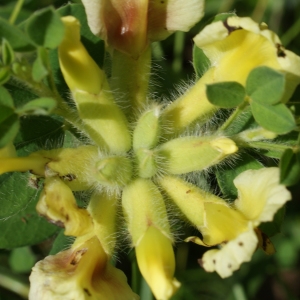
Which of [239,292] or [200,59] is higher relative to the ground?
[200,59]

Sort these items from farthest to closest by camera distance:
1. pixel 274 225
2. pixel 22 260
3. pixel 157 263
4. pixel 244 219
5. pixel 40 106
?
pixel 22 260, pixel 274 225, pixel 244 219, pixel 157 263, pixel 40 106

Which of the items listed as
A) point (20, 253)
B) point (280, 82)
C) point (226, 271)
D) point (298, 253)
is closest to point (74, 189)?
point (226, 271)

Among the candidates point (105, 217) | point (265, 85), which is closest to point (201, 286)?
point (105, 217)

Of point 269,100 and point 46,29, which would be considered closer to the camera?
point 46,29

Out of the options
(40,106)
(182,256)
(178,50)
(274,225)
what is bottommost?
(182,256)

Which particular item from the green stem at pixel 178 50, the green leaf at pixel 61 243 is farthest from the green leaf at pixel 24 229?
the green stem at pixel 178 50

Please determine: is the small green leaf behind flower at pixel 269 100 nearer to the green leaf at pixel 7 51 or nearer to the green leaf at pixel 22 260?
the green leaf at pixel 7 51

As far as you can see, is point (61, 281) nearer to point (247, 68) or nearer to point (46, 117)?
point (46, 117)

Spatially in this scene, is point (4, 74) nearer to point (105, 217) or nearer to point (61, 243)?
point (105, 217)
